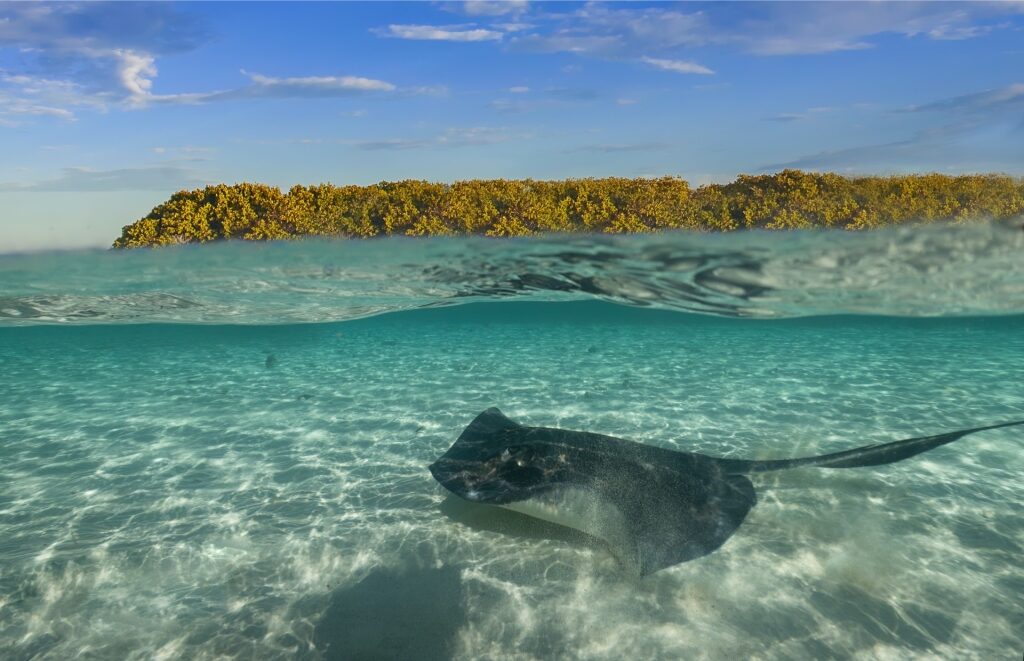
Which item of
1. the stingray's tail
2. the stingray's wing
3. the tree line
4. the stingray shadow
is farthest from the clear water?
the tree line

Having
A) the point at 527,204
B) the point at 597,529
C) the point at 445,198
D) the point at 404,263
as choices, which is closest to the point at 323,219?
the point at 445,198

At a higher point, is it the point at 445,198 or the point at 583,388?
the point at 445,198

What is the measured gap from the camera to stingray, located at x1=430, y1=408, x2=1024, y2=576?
19.9 feet

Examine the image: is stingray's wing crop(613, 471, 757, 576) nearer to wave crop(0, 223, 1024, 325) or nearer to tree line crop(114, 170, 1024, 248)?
wave crop(0, 223, 1024, 325)

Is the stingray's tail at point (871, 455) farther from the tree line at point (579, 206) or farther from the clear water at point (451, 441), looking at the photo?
the tree line at point (579, 206)

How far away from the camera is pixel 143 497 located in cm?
848

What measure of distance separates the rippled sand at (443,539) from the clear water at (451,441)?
4 centimetres

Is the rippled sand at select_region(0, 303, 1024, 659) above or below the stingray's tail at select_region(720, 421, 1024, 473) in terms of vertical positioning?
below

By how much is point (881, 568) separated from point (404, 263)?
38.4ft

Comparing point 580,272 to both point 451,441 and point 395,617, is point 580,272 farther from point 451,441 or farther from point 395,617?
point 395,617

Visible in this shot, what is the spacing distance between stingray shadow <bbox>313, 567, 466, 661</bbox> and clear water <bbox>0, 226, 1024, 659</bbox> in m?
0.03

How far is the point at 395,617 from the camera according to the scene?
5.55 m

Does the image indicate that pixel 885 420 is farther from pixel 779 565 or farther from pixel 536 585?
pixel 536 585


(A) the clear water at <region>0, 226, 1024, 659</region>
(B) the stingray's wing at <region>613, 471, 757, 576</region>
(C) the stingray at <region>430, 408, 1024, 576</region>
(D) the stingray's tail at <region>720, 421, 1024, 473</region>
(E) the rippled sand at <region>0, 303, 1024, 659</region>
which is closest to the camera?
(E) the rippled sand at <region>0, 303, 1024, 659</region>
